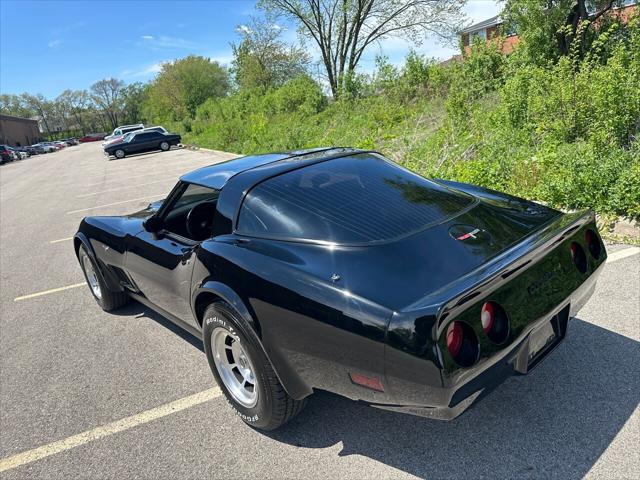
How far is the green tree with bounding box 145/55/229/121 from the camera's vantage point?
5106cm

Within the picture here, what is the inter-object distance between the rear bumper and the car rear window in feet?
2.53

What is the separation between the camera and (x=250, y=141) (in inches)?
749

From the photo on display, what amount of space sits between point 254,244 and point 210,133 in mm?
26138

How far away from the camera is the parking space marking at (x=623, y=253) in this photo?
172 inches

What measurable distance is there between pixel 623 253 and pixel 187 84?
175 ft

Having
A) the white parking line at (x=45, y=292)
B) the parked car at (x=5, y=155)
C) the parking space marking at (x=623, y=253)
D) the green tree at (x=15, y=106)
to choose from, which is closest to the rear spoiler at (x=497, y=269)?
the parking space marking at (x=623, y=253)

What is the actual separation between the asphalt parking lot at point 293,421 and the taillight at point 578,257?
704 mm

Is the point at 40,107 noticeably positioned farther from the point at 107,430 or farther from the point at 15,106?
the point at 107,430

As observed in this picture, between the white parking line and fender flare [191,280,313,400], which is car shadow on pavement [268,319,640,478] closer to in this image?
fender flare [191,280,313,400]

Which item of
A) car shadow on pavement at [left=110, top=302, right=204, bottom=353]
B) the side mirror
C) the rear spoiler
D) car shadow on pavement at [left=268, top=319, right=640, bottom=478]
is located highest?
the side mirror

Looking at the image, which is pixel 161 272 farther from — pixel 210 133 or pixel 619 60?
pixel 210 133

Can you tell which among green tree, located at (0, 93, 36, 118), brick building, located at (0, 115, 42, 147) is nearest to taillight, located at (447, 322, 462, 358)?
brick building, located at (0, 115, 42, 147)

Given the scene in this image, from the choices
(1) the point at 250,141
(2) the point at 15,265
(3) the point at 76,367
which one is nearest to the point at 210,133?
(1) the point at 250,141

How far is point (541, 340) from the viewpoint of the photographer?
2301 mm
